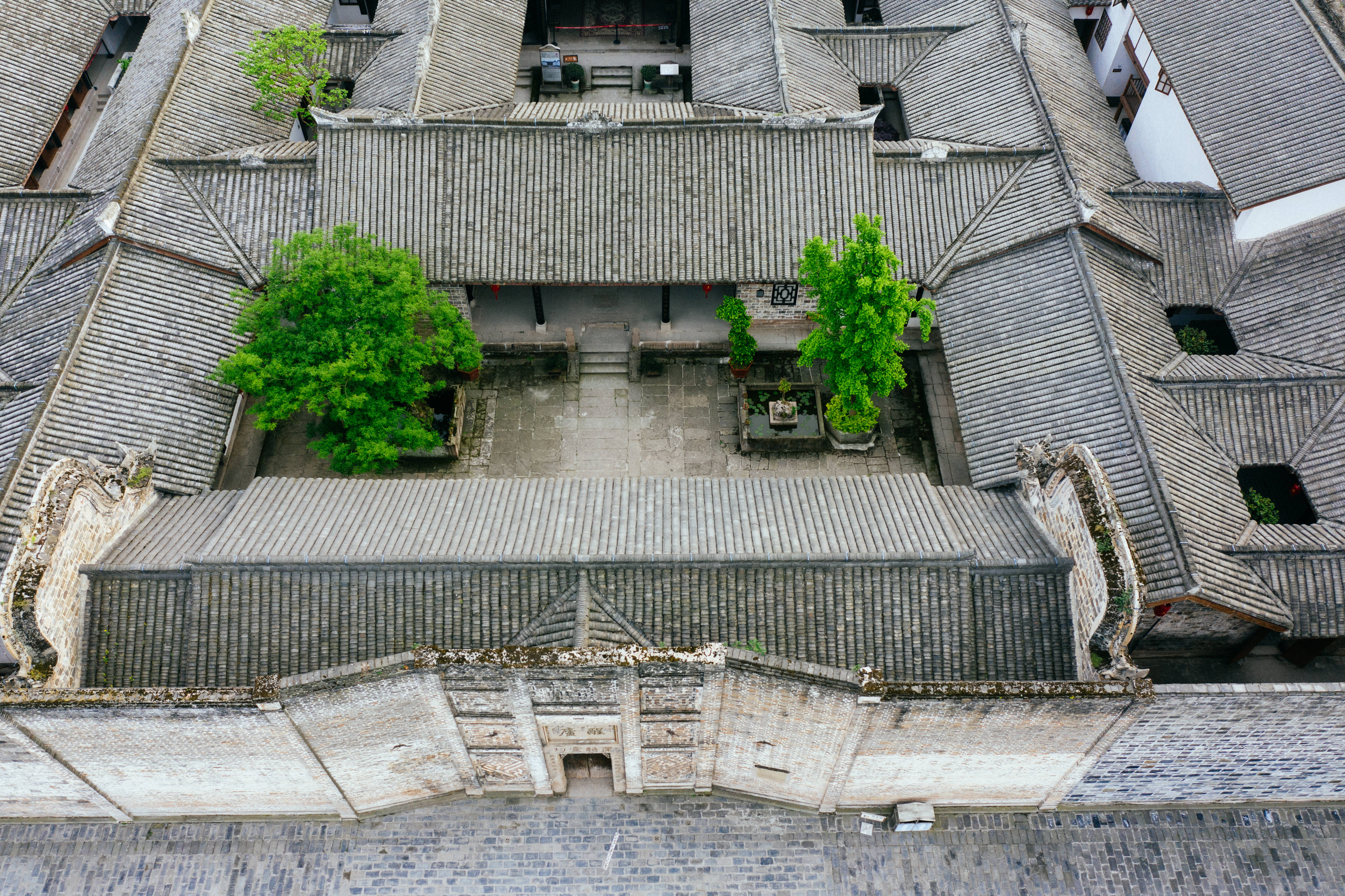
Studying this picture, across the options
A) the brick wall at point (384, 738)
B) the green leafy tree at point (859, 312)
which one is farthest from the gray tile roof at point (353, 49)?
the brick wall at point (384, 738)

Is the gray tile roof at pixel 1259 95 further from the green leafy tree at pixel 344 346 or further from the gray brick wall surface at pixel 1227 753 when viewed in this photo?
the green leafy tree at pixel 344 346

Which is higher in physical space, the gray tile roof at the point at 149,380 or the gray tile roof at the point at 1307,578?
the gray tile roof at the point at 149,380

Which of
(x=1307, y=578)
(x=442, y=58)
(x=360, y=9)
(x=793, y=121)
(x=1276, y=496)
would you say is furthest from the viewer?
(x=360, y=9)

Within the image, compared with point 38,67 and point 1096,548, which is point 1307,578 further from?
point 38,67

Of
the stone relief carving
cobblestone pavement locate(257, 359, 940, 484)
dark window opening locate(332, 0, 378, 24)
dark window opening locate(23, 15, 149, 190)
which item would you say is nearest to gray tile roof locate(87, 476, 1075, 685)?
the stone relief carving

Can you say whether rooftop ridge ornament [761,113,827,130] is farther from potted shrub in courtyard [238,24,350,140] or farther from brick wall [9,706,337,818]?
brick wall [9,706,337,818]

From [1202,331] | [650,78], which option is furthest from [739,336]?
[650,78]
